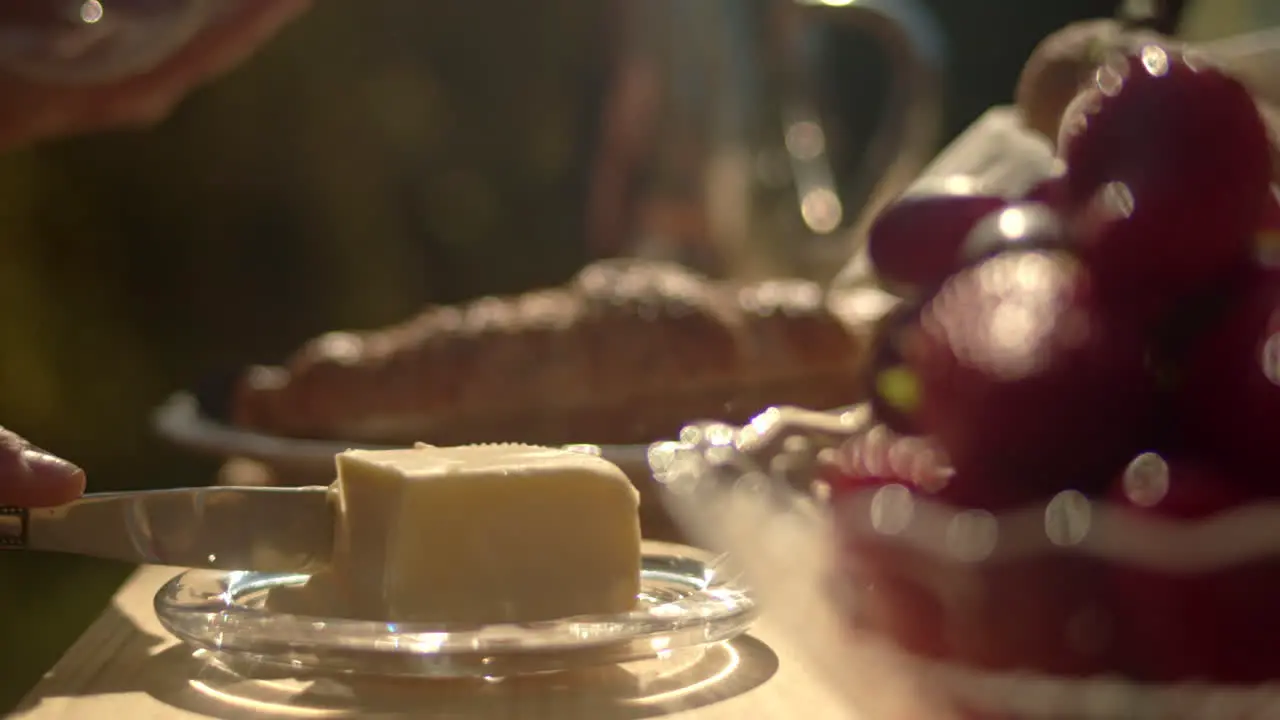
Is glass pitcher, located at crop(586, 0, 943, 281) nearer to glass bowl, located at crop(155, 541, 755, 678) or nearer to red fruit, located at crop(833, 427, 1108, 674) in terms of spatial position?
glass bowl, located at crop(155, 541, 755, 678)

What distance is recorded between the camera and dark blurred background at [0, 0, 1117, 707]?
5.21ft

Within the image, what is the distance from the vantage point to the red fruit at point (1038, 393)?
21cm

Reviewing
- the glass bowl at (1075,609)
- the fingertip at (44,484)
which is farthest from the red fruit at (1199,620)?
the fingertip at (44,484)

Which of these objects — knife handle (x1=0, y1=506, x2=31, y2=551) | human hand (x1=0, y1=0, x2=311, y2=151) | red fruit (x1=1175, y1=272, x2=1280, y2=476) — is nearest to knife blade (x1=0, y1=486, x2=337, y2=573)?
knife handle (x1=0, y1=506, x2=31, y2=551)

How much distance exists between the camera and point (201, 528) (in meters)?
0.42

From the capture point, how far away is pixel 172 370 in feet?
5.48

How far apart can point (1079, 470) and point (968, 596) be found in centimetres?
4

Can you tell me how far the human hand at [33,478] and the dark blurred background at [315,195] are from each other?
110 centimetres

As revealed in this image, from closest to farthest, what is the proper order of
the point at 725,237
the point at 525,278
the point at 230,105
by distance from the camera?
the point at 725,237 < the point at 230,105 < the point at 525,278

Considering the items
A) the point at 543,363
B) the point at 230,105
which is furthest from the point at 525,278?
the point at 543,363

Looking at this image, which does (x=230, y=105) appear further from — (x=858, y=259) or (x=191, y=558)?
(x=191, y=558)

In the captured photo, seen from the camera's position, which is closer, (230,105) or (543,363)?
(543,363)

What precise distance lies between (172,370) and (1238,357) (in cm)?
161

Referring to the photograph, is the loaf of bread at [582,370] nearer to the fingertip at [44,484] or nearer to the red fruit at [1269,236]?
the fingertip at [44,484]
